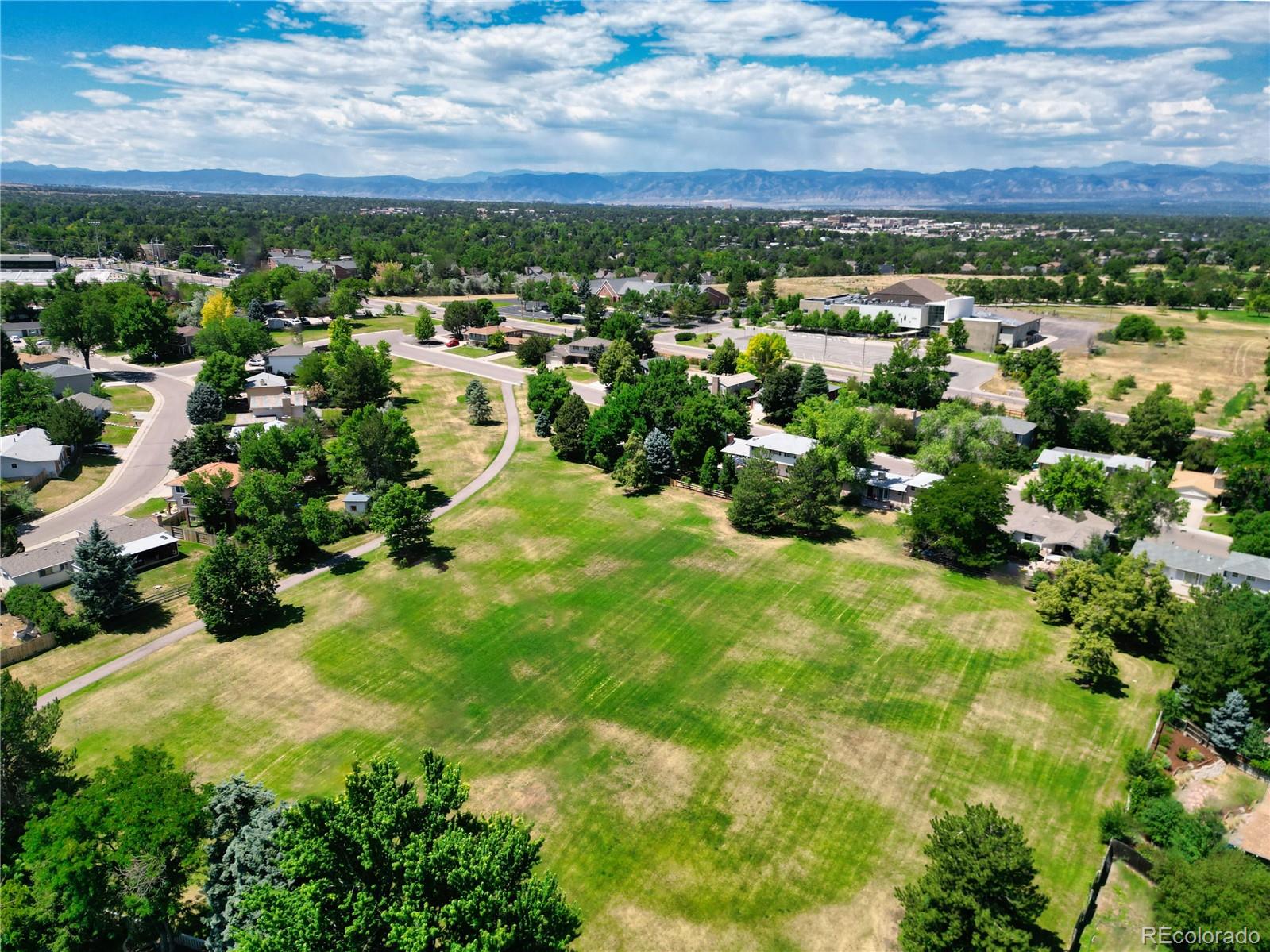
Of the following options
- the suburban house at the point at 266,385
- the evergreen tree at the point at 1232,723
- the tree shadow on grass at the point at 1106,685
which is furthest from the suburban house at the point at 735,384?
the evergreen tree at the point at 1232,723

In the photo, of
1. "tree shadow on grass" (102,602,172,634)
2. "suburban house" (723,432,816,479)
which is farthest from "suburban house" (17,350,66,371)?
"suburban house" (723,432,816,479)

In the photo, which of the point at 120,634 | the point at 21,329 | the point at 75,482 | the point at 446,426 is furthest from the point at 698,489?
the point at 21,329

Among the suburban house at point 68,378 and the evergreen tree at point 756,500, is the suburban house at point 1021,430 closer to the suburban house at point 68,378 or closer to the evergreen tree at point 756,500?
the evergreen tree at point 756,500

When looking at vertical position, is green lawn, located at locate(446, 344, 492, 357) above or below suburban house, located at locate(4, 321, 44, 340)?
below

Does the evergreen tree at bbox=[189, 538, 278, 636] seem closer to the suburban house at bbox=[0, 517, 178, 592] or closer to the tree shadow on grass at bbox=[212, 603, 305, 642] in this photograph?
the tree shadow on grass at bbox=[212, 603, 305, 642]

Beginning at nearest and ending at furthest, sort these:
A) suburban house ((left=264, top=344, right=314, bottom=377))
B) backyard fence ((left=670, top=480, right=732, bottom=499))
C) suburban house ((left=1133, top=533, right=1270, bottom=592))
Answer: suburban house ((left=1133, top=533, right=1270, bottom=592)) → backyard fence ((left=670, top=480, right=732, bottom=499)) → suburban house ((left=264, top=344, right=314, bottom=377))

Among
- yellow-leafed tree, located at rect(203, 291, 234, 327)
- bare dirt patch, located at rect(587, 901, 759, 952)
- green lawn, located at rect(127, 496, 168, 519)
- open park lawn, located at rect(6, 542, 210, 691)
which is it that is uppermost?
yellow-leafed tree, located at rect(203, 291, 234, 327)
